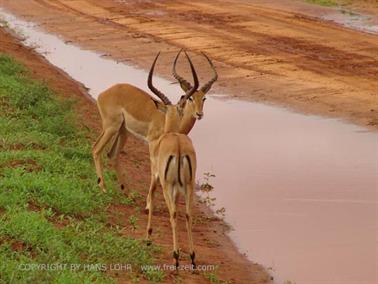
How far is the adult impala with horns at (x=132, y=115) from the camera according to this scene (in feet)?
30.6

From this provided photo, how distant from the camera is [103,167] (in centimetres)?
1080

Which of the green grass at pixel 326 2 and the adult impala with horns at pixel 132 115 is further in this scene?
the green grass at pixel 326 2

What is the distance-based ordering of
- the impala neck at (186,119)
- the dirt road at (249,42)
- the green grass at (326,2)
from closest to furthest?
the impala neck at (186,119)
the dirt road at (249,42)
the green grass at (326,2)

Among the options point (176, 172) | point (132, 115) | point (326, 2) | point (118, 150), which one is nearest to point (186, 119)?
point (132, 115)

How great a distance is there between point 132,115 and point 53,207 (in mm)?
1827

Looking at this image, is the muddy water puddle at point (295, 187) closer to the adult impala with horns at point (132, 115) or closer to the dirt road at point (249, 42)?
the dirt road at point (249, 42)

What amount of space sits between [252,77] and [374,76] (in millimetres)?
2402

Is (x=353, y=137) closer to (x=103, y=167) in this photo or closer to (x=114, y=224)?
(x=103, y=167)

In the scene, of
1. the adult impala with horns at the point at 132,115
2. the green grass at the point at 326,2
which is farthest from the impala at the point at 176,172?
the green grass at the point at 326,2

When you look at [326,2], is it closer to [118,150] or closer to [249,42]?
[249,42]

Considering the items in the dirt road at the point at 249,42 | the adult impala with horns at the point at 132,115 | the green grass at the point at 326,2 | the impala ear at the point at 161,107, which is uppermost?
the impala ear at the point at 161,107

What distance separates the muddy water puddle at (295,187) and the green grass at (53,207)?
1.43m

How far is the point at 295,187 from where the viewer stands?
10.7 metres

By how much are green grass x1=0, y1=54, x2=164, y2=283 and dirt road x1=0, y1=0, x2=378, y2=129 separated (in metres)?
5.13
